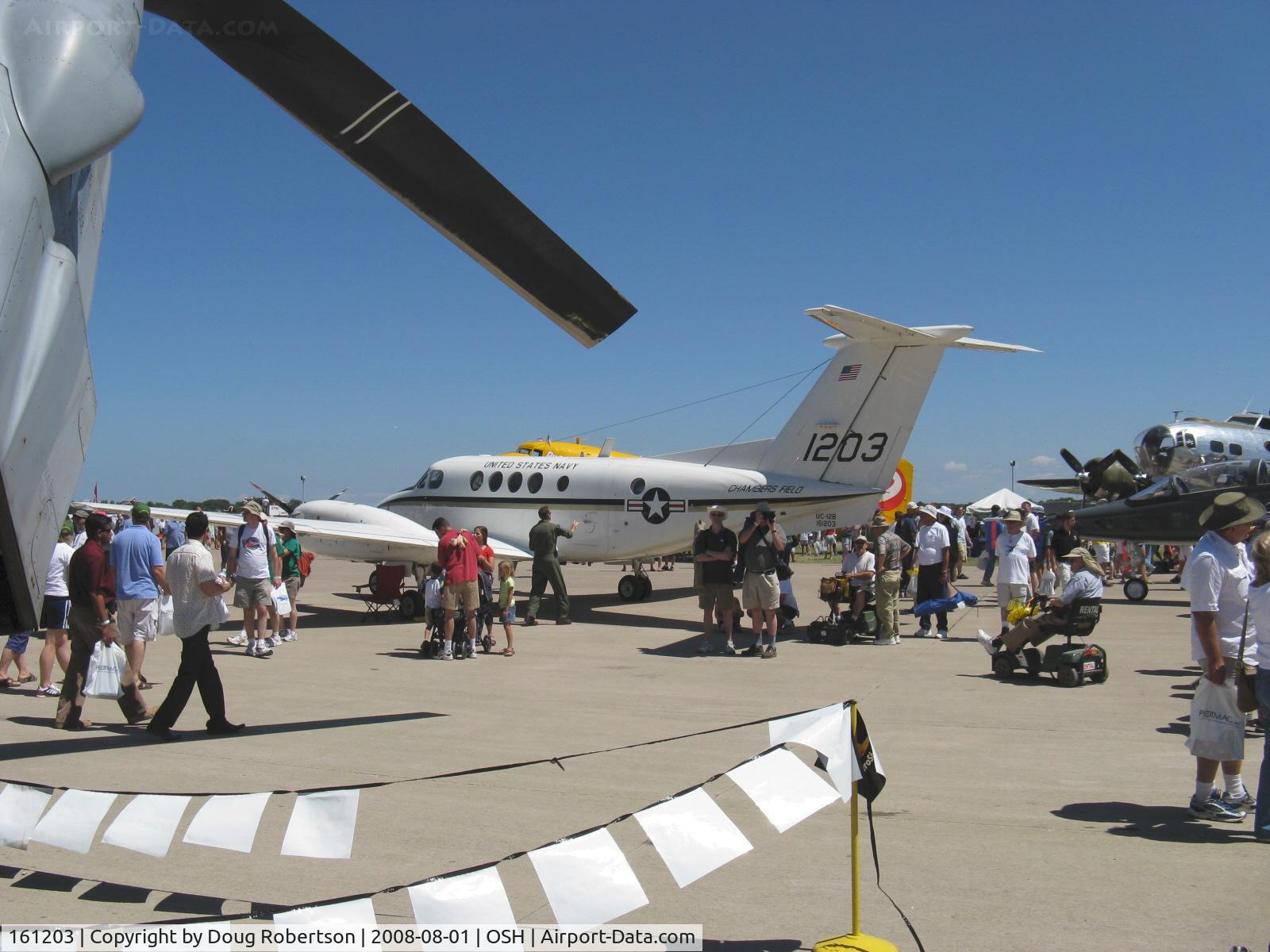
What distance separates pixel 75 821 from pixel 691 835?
2707 millimetres

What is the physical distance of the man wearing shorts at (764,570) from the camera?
1148 centimetres

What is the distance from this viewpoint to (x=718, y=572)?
1198cm

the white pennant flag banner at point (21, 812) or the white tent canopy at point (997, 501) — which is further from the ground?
the white tent canopy at point (997, 501)

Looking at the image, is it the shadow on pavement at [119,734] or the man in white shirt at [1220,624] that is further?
the shadow on pavement at [119,734]

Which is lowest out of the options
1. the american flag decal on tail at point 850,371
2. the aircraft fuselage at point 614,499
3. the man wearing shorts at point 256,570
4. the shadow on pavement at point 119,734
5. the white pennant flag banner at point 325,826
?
the shadow on pavement at point 119,734

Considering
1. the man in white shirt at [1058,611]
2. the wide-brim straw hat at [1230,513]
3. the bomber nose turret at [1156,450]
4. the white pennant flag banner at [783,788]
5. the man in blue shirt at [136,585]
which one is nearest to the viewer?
the white pennant flag banner at [783,788]

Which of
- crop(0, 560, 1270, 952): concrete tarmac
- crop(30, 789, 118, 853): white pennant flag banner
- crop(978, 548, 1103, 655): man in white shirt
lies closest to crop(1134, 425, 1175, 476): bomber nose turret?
crop(0, 560, 1270, 952): concrete tarmac

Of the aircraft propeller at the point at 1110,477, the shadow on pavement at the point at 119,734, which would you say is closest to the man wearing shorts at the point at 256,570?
the shadow on pavement at the point at 119,734

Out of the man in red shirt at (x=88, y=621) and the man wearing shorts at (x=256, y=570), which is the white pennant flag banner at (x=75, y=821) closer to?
the man in red shirt at (x=88, y=621)

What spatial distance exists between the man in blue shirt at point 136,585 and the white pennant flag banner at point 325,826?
15.9ft

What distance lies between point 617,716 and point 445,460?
11.9 meters

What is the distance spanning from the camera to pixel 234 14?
434cm

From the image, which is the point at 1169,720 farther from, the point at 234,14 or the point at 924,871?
the point at 234,14

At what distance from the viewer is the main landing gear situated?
1894 cm
